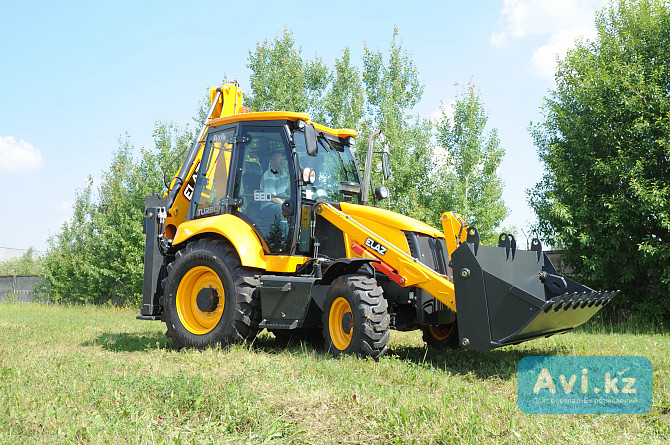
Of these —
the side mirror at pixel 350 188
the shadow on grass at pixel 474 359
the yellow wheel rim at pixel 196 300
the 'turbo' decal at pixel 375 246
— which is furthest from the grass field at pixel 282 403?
the side mirror at pixel 350 188

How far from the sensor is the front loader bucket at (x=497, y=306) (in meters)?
5.39

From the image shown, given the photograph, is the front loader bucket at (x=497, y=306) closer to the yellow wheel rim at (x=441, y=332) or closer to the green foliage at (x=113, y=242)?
the yellow wheel rim at (x=441, y=332)

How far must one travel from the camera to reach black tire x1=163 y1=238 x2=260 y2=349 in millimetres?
7004

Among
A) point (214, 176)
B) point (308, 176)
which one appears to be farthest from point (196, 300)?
point (308, 176)

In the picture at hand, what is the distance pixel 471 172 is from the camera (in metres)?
17.0

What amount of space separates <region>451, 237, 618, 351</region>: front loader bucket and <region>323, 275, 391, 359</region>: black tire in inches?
34.7

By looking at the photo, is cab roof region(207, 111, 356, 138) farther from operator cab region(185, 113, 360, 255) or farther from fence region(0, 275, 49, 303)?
fence region(0, 275, 49, 303)

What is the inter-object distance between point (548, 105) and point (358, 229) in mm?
10443

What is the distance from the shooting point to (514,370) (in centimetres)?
594

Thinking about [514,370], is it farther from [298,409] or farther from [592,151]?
[592,151]

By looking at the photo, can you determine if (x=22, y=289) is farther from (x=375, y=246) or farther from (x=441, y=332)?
(x=375, y=246)

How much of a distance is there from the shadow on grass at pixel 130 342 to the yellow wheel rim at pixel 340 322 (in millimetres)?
2349

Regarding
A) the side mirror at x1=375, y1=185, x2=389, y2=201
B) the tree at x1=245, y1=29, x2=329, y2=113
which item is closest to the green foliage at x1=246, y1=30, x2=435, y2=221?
the tree at x1=245, y1=29, x2=329, y2=113

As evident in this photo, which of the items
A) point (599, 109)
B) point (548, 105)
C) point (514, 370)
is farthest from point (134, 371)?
point (548, 105)
